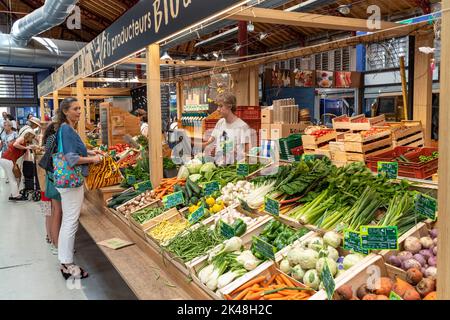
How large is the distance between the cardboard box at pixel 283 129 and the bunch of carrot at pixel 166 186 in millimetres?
2363

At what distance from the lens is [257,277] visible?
2.29 meters

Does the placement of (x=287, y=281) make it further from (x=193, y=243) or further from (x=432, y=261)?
(x=193, y=243)

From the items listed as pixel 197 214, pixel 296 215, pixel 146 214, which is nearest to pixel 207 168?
pixel 146 214

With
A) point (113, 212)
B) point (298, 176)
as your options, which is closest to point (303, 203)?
point (298, 176)

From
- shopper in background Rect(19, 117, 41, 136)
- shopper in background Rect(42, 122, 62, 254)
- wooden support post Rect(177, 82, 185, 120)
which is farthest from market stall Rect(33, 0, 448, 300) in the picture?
wooden support post Rect(177, 82, 185, 120)

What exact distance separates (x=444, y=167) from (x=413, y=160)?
246 cm

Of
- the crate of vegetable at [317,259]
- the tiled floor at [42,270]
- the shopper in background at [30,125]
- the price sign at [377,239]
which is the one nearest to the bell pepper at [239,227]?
the crate of vegetable at [317,259]

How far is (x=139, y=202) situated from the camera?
14.1 feet

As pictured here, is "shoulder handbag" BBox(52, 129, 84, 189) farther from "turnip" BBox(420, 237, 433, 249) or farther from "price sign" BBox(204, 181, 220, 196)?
"turnip" BBox(420, 237, 433, 249)

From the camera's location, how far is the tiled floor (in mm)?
4047

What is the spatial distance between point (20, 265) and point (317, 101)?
1092 centimetres

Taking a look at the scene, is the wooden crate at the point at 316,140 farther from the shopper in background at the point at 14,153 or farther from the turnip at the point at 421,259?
the shopper in background at the point at 14,153
